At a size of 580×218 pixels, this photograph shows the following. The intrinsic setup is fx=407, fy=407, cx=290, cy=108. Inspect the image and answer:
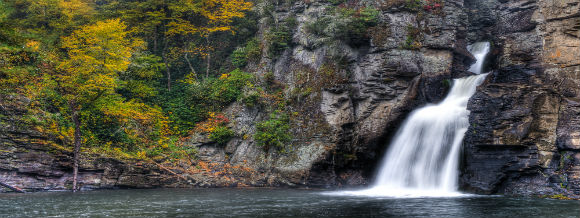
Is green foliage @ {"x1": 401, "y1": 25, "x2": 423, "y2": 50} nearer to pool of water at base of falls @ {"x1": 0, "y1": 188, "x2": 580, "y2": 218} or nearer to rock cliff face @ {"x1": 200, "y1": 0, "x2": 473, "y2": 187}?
rock cliff face @ {"x1": 200, "y1": 0, "x2": 473, "y2": 187}

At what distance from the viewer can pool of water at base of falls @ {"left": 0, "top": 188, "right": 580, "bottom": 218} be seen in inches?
400

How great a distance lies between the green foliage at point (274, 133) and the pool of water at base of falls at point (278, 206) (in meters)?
5.74

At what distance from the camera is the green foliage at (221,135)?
68.9ft

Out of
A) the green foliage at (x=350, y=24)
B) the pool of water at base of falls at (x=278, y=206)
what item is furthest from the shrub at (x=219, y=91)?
the pool of water at base of falls at (x=278, y=206)

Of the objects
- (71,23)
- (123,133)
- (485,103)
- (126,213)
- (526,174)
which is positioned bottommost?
(126,213)

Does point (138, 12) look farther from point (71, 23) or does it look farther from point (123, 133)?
point (123, 133)

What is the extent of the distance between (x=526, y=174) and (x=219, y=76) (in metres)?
17.6

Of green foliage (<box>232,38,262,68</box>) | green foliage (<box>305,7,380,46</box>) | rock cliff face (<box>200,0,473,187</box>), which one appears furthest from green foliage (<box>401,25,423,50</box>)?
green foliage (<box>232,38,262,68</box>)

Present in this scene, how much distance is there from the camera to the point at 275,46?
23344mm

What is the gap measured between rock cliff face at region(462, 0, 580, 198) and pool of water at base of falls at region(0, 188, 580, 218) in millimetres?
1311

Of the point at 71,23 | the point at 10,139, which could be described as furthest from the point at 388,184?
the point at 71,23

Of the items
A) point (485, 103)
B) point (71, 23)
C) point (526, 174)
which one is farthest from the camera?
point (71, 23)

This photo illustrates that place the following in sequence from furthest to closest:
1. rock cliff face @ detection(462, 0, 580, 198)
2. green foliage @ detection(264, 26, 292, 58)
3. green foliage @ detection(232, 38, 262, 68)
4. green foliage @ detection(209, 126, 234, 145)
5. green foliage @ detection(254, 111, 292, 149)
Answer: green foliage @ detection(232, 38, 262, 68) → green foliage @ detection(264, 26, 292, 58) → green foliage @ detection(209, 126, 234, 145) → green foliage @ detection(254, 111, 292, 149) → rock cliff face @ detection(462, 0, 580, 198)

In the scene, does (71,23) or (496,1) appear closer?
(496,1)
